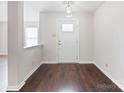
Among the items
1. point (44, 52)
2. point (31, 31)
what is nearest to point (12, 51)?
point (44, 52)

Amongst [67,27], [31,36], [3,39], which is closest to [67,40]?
[67,27]

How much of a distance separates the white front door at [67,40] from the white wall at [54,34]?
0.23 meters

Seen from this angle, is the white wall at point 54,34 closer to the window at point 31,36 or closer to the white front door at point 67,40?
the white front door at point 67,40

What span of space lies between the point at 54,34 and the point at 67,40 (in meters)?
0.66

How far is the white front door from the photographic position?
253 inches

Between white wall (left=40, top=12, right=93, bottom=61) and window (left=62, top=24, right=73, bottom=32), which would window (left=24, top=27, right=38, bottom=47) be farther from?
window (left=62, top=24, right=73, bottom=32)

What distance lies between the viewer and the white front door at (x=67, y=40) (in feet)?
21.1

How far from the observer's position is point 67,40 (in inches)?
253

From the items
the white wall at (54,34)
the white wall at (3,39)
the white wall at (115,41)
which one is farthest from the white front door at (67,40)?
the white wall at (3,39)

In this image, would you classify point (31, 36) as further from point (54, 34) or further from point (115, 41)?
point (115, 41)

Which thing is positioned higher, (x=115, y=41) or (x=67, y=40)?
(x=67, y=40)

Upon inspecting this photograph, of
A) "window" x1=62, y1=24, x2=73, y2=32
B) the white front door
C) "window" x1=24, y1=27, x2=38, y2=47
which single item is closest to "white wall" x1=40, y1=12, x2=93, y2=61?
the white front door

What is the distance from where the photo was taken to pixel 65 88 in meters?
3.24

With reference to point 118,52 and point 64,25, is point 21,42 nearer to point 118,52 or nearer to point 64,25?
point 118,52
